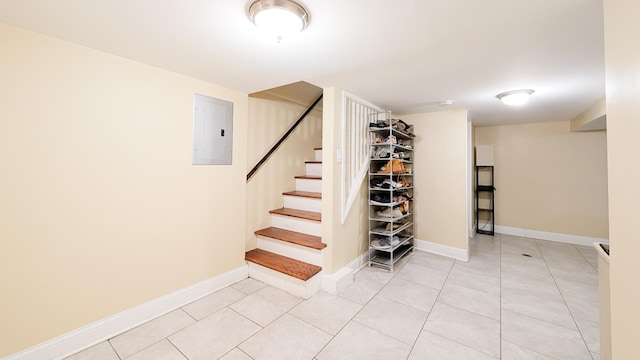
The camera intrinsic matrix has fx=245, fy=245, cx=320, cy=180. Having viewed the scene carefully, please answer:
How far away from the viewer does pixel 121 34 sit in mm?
1480

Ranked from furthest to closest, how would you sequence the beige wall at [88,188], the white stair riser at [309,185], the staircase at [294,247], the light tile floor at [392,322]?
the white stair riser at [309,185]
the staircase at [294,247]
the light tile floor at [392,322]
the beige wall at [88,188]

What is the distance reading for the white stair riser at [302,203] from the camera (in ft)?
9.93

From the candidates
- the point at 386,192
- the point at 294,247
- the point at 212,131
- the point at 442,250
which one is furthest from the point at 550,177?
the point at 212,131

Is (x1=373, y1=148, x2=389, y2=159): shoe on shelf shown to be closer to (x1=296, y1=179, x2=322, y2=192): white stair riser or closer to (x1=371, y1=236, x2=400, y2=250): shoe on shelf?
(x1=296, y1=179, x2=322, y2=192): white stair riser

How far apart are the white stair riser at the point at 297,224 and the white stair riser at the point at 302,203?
0.27 meters

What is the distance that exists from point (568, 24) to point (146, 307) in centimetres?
338

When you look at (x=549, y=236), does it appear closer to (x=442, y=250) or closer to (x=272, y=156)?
(x=442, y=250)

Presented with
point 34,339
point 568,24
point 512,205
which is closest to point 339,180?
point 568,24

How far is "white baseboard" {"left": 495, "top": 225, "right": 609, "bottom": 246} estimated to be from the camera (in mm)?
4000

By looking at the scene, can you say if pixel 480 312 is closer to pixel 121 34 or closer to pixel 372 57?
pixel 372 57

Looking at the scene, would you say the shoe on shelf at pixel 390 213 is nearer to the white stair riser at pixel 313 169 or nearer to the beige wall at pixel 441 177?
the beige wall at pixel 441 177

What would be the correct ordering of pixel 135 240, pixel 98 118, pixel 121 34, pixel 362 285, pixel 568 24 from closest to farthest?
pixel 568 24, pixel 121 34, pixel 98 118, pixel 135 240, pixel 362 285

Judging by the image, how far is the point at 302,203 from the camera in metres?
3.18

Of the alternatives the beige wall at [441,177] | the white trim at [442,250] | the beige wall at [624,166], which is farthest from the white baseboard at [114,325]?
the beige wall at [441,177]
